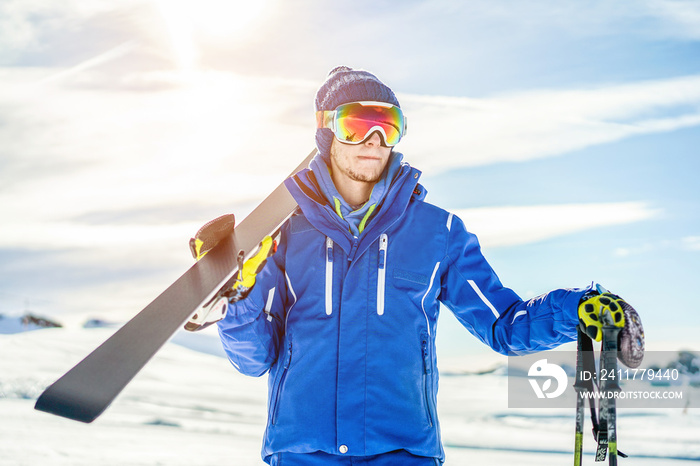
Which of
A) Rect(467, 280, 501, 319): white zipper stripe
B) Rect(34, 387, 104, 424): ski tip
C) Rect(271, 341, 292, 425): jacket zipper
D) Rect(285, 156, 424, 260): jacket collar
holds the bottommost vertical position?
Rect(34, 387, 104, 424): ski tip

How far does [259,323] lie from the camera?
2363 mm

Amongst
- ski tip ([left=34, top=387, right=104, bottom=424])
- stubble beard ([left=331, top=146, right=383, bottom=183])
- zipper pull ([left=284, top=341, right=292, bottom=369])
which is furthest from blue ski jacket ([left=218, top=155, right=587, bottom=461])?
ski tip ([left=34, top=387, right=104, bottom=424])

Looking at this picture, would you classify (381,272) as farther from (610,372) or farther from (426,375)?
(610,372)

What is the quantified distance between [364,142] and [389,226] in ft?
1.39

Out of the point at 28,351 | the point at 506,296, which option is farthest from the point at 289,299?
the point at 28,351

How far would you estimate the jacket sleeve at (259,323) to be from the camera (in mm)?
2295

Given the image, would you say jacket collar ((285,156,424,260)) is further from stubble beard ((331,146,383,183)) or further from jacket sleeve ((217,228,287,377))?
jacket sleeve ((217,228,287,377))

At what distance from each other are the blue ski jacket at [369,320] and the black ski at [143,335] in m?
0.13

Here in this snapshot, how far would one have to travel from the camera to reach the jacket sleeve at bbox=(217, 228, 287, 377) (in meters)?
2.29

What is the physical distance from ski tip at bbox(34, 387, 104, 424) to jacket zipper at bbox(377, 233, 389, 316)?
101 cm

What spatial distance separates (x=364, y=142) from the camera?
8.79ft

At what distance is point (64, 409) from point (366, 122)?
1580 millimetres

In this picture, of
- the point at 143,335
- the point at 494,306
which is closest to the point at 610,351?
the point at 494,306

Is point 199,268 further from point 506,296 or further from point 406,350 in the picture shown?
point 506,296
